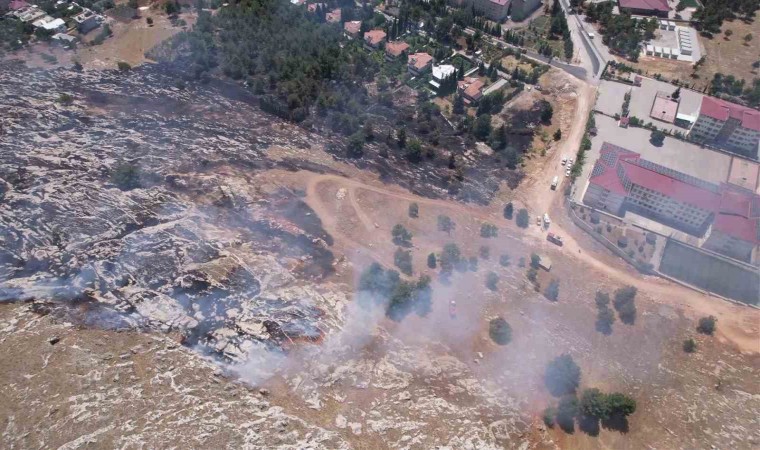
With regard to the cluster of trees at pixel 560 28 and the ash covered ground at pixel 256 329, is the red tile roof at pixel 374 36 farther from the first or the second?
the ash covered ground at pixel 256 329

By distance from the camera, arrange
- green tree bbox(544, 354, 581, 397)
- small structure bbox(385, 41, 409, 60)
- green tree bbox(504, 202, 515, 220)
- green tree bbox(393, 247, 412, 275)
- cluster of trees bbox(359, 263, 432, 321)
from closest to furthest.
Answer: green tree bbox(544, 354, 581, 397) < cluster of trees bbox(359, 263, 432, 321) < green tree bbox(393, 247, 412, 275) < green tree bbox(504, 202, 515, 220) < small structure bbox(385, 41, 409, 60)

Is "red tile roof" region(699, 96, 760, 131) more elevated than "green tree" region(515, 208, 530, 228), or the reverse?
"red tile roof" region(699, 96, 760, 131)

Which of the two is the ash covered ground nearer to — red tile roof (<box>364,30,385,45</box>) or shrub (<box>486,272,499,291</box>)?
shrub (<box>486,272,499,291</box>)

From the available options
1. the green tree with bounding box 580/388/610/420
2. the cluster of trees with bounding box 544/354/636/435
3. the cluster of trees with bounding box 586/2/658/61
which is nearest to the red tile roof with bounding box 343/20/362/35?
the cluster of trees with bounding box 586/2/658/61

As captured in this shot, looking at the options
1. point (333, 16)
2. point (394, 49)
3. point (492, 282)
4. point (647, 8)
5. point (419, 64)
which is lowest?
point (492, 282)

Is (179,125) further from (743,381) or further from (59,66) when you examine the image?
(743,381)

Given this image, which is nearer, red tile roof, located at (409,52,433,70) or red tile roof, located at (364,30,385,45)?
red tile roof, located at (409,52,433,70)

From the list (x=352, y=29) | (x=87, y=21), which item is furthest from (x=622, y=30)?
(x=87, y=21)

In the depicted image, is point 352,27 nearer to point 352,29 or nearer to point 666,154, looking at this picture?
point 352,29
